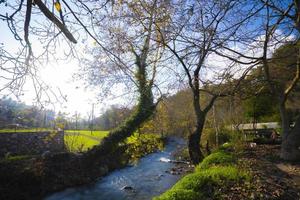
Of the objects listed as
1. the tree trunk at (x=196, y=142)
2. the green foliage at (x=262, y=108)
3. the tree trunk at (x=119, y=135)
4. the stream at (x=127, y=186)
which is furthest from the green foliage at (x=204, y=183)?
the green foliage at (x=262, y=108)

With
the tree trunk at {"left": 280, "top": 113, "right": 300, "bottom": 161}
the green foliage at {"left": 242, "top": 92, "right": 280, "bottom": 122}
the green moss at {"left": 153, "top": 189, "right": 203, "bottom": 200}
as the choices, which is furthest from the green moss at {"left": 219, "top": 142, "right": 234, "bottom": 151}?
the green moss at {"left": 153, "top": 189, "right": 203, "bottom": 200}

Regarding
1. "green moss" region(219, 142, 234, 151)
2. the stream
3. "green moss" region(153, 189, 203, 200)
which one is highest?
"green moss" region(219, 142, 234, 151)

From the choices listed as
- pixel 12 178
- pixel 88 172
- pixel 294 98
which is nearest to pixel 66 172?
pixel 88 172

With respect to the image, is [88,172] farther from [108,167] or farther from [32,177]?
[32,177]

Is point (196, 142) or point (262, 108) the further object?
point (262, 108)

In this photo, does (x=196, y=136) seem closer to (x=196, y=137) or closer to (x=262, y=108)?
(x=196, y=137)

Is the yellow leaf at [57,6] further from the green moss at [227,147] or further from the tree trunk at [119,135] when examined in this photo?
the tree trunk at [119,135]

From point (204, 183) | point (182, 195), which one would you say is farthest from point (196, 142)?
point (182, 195)

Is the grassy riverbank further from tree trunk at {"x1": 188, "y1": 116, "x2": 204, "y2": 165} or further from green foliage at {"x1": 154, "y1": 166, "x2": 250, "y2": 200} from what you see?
tree trunk at {"x1": 188, "y1": 116, "x2": 204, "y2": 165}

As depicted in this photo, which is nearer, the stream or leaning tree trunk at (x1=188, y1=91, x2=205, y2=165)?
the stream

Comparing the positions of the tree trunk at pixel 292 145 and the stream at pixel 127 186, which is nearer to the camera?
the tree trunk at pixel 292 145

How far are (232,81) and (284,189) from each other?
5546 millimetres

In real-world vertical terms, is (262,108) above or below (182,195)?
above

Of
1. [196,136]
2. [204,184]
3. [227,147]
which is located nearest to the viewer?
[204,184]
